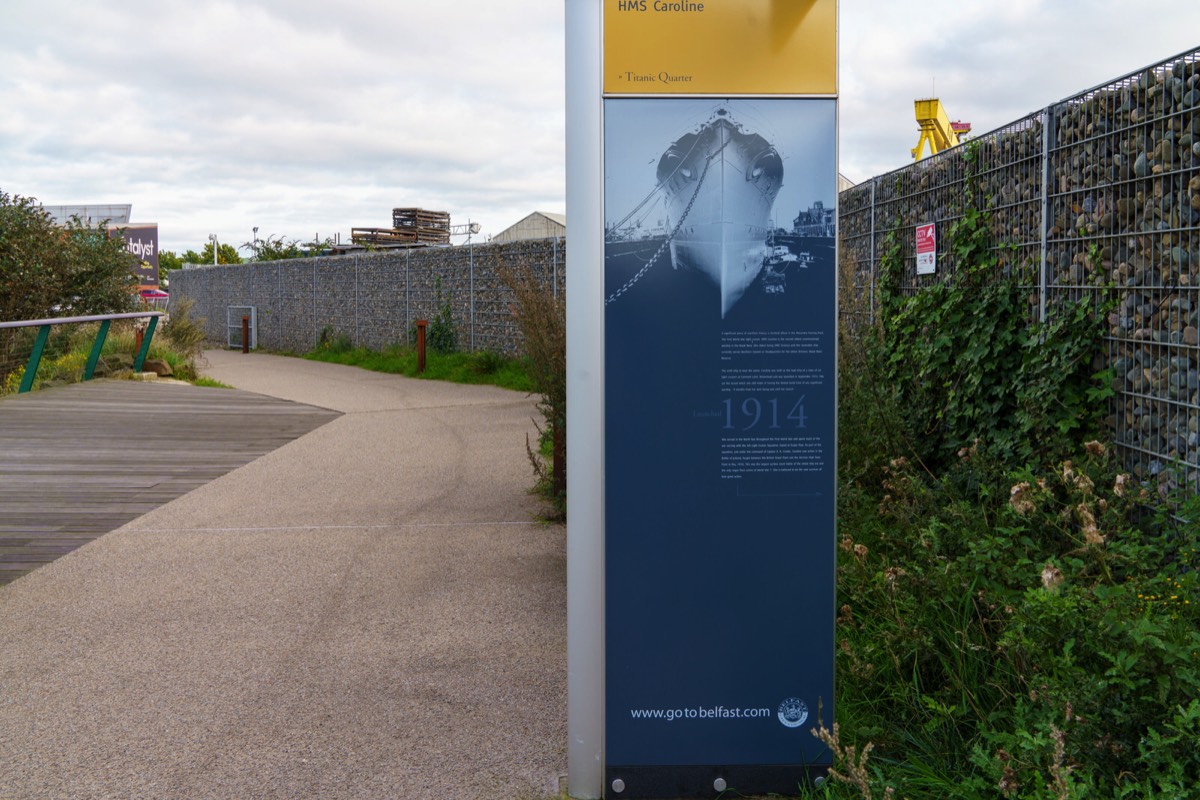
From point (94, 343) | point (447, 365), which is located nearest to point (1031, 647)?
point (94, 343)

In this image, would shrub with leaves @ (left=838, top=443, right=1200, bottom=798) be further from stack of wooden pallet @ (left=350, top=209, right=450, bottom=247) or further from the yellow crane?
stack of wooden pallet @ (left=350, top=209, right=450, bottom=247)

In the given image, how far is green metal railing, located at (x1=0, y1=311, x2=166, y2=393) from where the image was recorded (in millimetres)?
14123

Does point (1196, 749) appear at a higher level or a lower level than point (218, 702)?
higher

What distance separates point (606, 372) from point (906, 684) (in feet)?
4.76

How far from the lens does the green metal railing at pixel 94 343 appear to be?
14123mm

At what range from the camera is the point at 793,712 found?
10.9 feet

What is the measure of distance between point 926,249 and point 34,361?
458 inches

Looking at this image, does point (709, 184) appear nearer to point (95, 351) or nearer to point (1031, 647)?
point (1031, 647)

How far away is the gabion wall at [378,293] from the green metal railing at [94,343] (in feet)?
17.3

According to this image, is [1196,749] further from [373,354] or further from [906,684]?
[373,354]

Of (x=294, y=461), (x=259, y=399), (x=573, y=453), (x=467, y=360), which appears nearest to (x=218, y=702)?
(x=573, y=453)

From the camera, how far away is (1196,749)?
8.44 ft

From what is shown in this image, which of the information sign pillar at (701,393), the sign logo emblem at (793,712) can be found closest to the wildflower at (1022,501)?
the information sign pillar at (701,393)

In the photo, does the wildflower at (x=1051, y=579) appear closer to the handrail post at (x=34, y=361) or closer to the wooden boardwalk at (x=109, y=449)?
the wooden boardwalk at (x=109, y=449)
